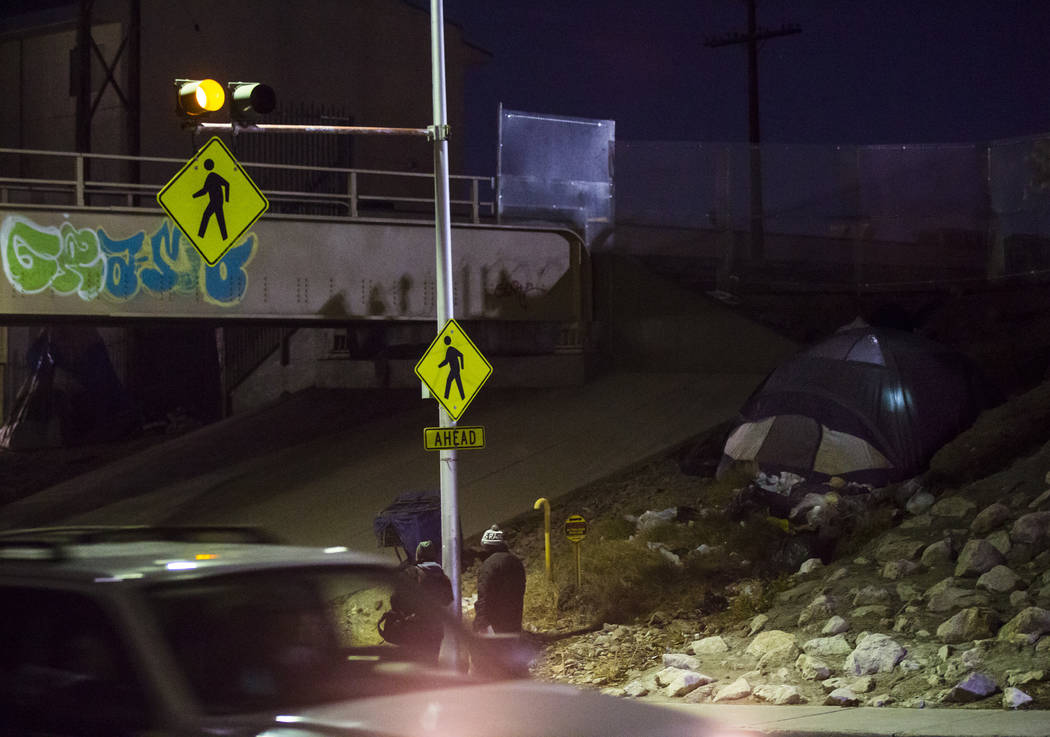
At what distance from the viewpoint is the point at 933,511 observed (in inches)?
569

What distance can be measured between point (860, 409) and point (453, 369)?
664cm

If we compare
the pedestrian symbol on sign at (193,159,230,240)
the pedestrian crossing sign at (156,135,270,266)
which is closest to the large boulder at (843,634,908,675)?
the pedestrian crossing sign at (156,135,270,266)

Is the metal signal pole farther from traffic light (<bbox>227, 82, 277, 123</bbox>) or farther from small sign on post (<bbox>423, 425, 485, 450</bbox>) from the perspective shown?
traffic light (<bbox>227, 82, 277, 123</bbox>)

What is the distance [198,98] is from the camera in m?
12.4

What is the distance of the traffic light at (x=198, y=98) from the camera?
1234 cm

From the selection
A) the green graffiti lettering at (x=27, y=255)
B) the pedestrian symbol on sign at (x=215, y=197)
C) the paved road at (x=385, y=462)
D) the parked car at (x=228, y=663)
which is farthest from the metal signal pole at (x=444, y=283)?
the green graffiti lettering at (x=27, y=255)

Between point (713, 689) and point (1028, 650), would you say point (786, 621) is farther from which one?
point (1028, 650)

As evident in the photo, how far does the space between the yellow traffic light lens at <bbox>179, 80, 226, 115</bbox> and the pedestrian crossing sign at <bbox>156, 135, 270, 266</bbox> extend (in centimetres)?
51

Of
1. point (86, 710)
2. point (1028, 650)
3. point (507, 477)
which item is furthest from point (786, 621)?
point (86, 710)

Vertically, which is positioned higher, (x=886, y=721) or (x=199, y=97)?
(x=199, y=97)

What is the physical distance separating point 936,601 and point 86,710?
9.55 metres

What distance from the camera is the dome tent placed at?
16547mm

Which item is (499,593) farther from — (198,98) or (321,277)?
(321,277)

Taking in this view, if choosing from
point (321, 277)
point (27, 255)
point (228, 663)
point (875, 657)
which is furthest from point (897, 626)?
point (27, 255)
